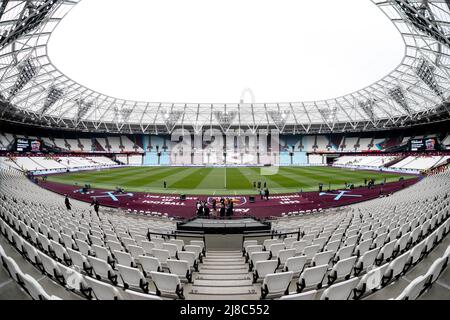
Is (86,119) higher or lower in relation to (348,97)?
lower

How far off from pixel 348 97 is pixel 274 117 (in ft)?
75.5

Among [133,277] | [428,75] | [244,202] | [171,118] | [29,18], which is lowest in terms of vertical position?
[244,202]

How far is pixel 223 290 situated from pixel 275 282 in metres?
1.32

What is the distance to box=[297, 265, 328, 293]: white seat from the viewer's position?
166 inches

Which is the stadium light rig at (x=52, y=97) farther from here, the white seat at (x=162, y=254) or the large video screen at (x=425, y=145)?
the large video screen at (x=425, y=145)

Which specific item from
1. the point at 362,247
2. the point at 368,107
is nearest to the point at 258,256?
the point at 362,247

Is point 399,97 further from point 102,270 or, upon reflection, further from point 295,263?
point 102,270

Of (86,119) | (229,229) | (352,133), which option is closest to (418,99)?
(352,133)

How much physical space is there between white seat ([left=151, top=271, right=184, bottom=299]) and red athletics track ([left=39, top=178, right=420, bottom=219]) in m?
12.1

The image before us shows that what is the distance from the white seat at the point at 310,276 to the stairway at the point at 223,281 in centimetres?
98

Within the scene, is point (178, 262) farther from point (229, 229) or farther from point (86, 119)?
point (86, 119)

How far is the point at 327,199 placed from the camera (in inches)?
851

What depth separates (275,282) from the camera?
4137 mm
